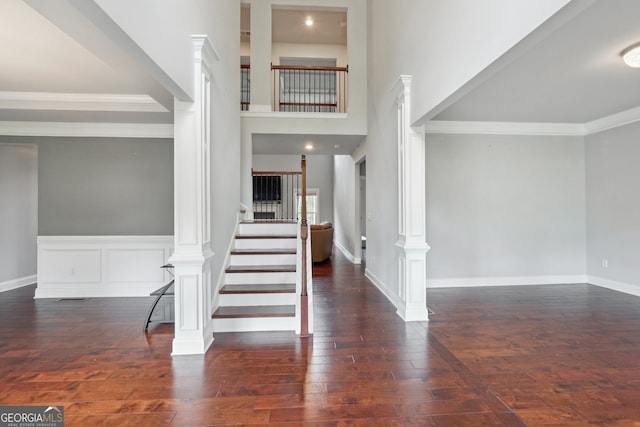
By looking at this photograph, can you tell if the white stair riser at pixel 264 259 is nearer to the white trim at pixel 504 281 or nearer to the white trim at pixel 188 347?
the white trim at pixel 188 347

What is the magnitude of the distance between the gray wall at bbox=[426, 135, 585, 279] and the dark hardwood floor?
1212mm

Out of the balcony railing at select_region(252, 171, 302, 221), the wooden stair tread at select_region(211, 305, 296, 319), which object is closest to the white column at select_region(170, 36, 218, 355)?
the wooden stair tread at select_region(211, 305, 296, 319)

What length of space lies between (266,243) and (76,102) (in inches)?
112

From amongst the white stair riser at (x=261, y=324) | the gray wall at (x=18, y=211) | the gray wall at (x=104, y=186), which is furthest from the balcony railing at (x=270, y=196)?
the white stair riser at (x=261, y=324)

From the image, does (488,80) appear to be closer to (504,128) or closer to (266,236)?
(504,128)

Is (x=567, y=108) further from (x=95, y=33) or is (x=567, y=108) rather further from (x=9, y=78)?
(x=9, y=78)

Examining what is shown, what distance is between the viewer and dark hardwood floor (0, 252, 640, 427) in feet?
6.27

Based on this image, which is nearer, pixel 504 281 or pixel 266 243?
pixel 266 243

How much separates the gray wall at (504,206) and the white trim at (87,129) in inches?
167

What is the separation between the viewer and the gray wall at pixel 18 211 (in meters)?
4.84

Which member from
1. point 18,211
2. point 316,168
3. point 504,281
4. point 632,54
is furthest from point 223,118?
point 316,168

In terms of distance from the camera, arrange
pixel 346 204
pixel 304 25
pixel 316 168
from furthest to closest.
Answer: pixel 316 168 → pixel 346 204 → pixel 304 25

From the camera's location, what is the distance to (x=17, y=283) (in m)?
4.92

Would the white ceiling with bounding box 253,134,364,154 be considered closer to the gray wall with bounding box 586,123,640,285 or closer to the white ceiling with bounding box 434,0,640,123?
the white ceiling with bounding box 434,0,640,123
